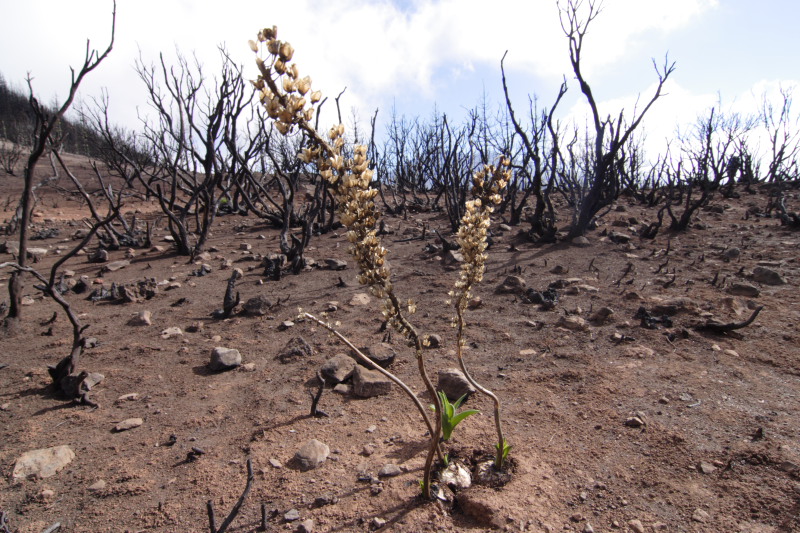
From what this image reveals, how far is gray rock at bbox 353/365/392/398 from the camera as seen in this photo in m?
3.00

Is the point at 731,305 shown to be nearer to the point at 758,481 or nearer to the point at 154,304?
the point at 758,481

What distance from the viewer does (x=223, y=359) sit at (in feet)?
11.1

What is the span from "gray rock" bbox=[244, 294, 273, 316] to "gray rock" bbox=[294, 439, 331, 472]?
2.28 meters

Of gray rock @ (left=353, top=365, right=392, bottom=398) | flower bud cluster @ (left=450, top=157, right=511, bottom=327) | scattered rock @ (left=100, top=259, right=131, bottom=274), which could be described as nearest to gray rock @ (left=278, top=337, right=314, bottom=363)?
gray rock @ (left=353, top=365, right=392, bottom=398)

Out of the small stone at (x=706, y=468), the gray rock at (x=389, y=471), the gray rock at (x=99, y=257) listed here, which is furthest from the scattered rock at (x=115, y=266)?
the small stone at (x=706, y=468)

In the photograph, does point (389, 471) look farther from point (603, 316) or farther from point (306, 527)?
point (603, 316)

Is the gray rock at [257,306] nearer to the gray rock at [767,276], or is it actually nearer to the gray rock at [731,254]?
the gray rock at [767,276]

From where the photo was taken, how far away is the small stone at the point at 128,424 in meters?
2.62

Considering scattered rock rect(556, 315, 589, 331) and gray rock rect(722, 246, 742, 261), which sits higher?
gray rock rect(722, 246, 742, 261)

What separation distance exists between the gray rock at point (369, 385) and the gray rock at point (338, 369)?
0.12 m

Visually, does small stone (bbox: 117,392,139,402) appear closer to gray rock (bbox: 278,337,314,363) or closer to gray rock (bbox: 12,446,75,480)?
gray rock (bbox: 12,446,75,480)

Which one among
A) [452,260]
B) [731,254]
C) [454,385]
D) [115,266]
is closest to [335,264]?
[452,260]

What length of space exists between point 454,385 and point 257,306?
238cm

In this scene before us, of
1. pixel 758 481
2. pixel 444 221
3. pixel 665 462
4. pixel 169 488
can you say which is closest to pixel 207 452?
pixel 169 488
